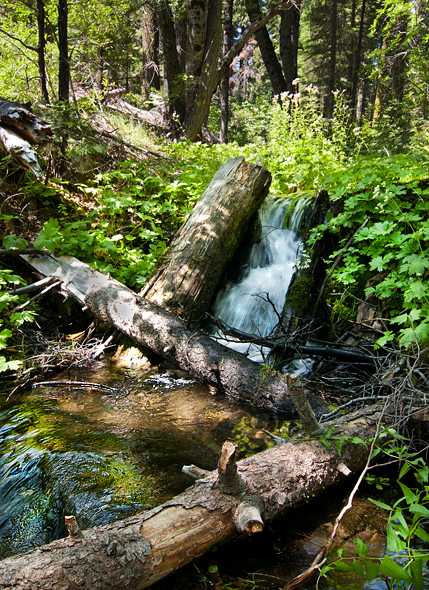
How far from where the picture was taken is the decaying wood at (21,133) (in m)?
4.98

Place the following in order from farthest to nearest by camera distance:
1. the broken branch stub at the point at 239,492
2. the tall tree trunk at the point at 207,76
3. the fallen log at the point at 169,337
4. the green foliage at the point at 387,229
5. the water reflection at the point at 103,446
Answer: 1. the tall tree trunk at the point at 207,76
2. the fallen log at the point at 169,337
3. the green foliage at the point at 387,229
4. the water reflection at the point at 103,446
5. the broken branch stub at the point at 239,492

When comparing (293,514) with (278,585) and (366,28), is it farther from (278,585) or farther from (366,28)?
(366,28)

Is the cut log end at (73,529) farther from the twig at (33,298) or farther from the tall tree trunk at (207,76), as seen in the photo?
the tall tree trunk at (207,76)

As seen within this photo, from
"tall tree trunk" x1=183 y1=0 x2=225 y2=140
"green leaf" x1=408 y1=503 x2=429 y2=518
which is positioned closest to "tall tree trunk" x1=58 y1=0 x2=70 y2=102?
"tall tree trunk" x1=183 y1=0 x2=225 y2=140

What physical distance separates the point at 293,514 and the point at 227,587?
0.66m

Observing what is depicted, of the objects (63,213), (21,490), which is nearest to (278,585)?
(21,490)

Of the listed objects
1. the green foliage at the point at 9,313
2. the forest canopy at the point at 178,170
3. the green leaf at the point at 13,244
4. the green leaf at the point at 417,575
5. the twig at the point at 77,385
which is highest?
the forest canopy at the point at 178,170

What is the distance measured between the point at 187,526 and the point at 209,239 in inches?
141

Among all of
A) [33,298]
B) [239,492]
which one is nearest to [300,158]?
[33,298]

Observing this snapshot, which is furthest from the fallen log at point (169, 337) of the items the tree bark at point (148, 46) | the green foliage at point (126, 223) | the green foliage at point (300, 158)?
the tree bark at point (148, 46)

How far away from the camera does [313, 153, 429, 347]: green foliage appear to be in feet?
11.1

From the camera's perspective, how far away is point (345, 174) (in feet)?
15.4

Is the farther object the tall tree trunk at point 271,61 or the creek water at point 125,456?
the tall tree trunk at point 271,61

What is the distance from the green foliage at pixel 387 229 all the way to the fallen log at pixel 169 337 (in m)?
1.13
